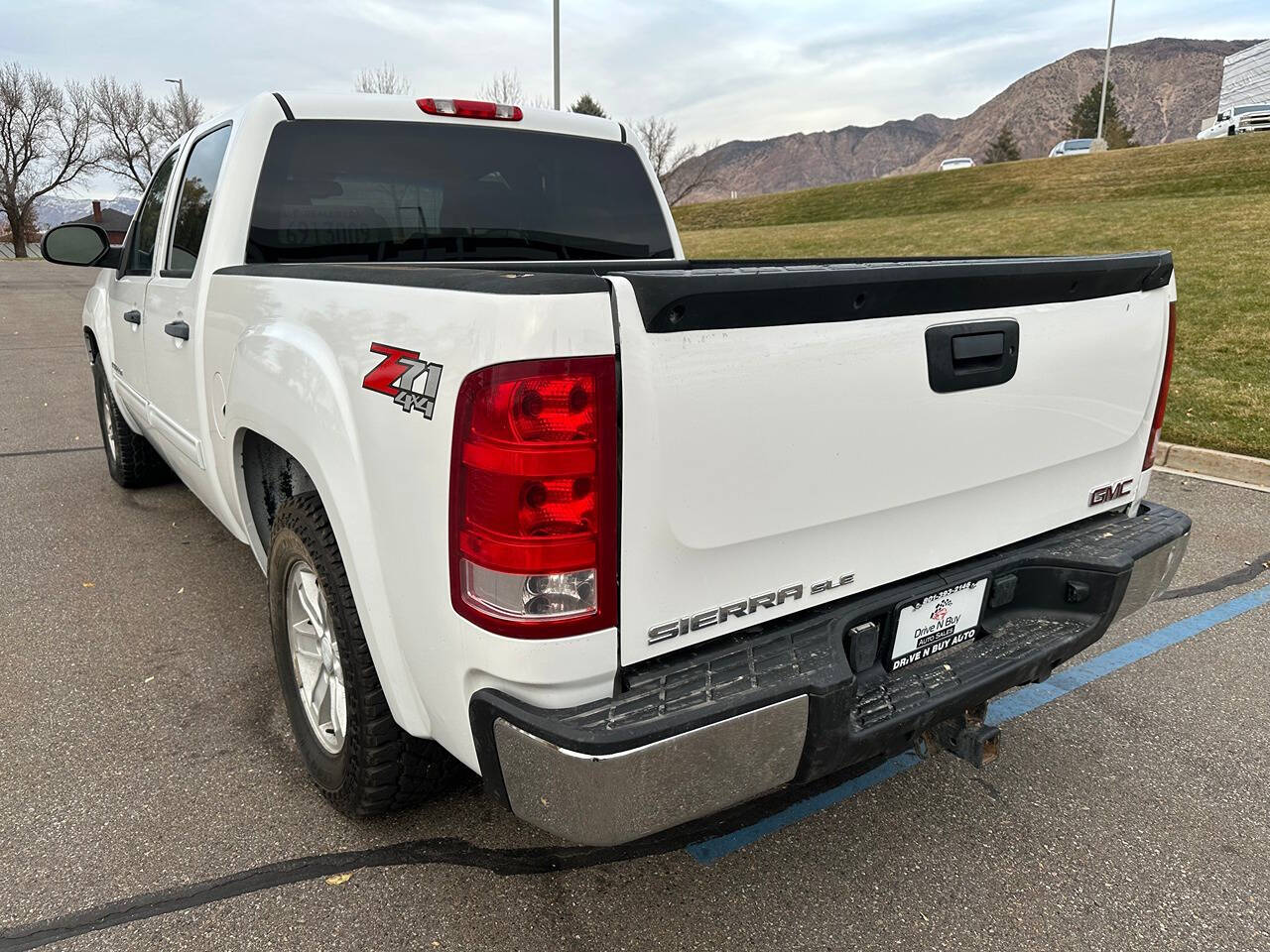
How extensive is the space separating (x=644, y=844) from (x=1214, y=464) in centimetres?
530

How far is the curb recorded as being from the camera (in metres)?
5.86

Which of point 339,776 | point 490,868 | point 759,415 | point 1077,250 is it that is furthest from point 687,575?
point 1077,250

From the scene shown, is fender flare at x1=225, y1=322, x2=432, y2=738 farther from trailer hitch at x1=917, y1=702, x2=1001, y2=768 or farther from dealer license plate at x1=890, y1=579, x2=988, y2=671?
trailer hitch at x1=917, y1=702, x2=1001, y2=768

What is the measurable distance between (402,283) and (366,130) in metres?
1.77

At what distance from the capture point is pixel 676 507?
175cm

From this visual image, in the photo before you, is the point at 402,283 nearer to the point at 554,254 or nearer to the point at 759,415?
the point at 759,415

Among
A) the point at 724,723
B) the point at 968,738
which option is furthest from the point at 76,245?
the point at 968,738

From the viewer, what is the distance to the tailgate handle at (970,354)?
205 cm

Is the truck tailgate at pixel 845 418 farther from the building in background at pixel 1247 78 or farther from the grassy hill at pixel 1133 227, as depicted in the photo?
the building in background at pixel 1247 78

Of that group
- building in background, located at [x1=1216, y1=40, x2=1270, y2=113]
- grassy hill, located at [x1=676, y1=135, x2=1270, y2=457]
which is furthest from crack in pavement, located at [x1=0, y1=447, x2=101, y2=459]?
building in background, located at [x1=1216, y1=40, x2=1270, y2=113]

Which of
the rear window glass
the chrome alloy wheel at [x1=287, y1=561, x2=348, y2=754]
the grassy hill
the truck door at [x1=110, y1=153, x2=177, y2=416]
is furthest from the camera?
the grassy hill

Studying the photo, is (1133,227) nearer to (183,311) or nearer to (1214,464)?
(1214,464)

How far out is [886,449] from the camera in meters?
2.02

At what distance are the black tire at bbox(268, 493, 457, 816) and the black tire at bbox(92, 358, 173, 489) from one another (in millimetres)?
3465
